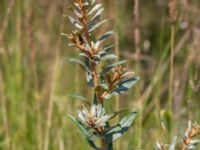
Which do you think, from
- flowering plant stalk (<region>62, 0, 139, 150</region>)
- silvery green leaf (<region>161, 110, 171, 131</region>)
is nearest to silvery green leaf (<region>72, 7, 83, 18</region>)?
flowering plant stalk (<region>62, 0, 139, 150</region>)

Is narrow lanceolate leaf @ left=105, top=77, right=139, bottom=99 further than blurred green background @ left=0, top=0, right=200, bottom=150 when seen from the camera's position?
No

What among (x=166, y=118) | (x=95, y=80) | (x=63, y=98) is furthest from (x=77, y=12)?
(x=63, y=98)

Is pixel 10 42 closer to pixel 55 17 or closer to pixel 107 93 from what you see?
pixel 55 17

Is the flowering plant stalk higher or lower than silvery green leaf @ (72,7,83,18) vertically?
lower

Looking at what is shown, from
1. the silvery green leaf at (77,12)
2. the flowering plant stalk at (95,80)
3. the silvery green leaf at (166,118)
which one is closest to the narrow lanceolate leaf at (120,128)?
the flowering plant stalk at (95,80)

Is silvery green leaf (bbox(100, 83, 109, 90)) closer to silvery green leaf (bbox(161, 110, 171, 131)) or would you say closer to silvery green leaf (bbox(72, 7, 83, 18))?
silvery green leaf (bbox(72, 7, 83, 18))

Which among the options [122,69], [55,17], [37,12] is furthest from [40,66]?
[122,69]

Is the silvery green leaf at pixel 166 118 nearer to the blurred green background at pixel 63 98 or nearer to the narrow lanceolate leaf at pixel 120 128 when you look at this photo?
the blurred green background at pixel 63 98

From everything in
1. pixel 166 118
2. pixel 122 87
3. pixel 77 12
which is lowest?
pixel 166 118

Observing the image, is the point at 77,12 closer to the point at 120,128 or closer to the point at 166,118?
the point at 120,128

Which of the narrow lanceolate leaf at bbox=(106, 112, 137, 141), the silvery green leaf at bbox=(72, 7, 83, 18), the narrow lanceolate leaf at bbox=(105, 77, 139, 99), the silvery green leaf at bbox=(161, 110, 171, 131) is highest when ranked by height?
the silvery green leaf at bbox=(72, 7, 83, 18)

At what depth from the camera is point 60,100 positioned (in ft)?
7.73

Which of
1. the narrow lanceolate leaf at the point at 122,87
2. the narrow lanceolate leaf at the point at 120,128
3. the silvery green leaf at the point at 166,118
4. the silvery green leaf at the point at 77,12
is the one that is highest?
the silvery green leaf at the point at 77,12

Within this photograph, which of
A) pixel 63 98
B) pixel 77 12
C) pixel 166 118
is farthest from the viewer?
pixel 63 98
